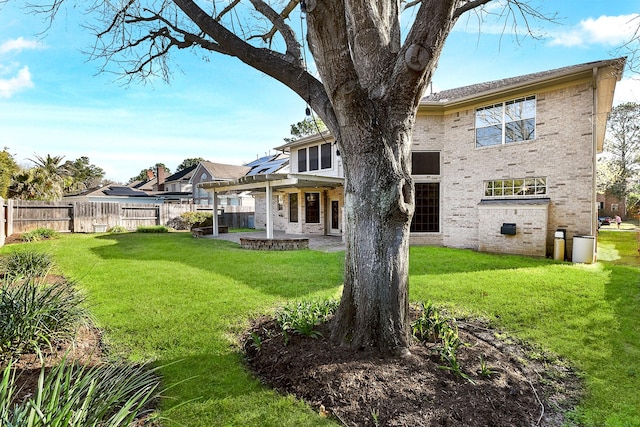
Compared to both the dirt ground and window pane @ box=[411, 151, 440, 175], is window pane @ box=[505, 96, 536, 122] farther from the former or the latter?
the dirt ground

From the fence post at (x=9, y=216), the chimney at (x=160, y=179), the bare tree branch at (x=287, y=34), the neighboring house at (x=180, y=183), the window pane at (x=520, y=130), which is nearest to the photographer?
the bare tree branch at (x=287, y=34)

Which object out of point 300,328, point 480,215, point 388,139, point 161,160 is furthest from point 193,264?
point 161,160

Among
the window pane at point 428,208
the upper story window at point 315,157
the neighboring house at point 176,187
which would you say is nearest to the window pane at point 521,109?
the window pane at point 428,208

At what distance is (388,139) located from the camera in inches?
124

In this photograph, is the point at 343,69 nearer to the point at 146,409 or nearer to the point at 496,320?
the point at 146,409

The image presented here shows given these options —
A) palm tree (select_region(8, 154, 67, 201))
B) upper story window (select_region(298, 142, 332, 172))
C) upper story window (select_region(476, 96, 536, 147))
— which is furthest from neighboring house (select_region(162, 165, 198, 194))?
upper story window (select_region(476, 96, 536, 147))

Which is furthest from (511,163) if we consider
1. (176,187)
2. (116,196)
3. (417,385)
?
(116,196)

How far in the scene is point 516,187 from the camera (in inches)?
432

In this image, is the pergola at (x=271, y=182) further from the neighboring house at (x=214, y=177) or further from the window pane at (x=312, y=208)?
the neighboring house at (x=214, y=177)

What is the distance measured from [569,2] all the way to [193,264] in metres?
9.94

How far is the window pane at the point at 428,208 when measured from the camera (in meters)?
12.8

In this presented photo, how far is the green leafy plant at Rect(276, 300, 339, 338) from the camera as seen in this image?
144 inches

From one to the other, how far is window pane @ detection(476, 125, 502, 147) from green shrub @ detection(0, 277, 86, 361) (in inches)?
495

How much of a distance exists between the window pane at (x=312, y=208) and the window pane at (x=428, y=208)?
5994 millimetres
